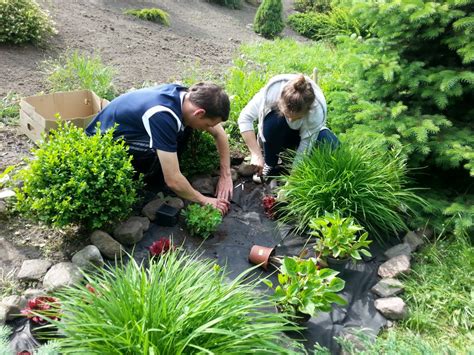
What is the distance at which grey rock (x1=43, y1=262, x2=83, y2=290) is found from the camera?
2520 mm

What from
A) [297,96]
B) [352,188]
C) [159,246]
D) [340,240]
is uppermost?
[297,96]

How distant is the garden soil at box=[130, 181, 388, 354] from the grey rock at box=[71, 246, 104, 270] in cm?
29

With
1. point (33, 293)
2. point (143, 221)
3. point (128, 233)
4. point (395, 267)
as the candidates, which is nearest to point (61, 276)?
point (33, 293)

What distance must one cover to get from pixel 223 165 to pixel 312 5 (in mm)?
9929

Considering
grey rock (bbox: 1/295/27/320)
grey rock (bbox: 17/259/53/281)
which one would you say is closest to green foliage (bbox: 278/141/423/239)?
grey rock (bbox: 17/259/53/281)

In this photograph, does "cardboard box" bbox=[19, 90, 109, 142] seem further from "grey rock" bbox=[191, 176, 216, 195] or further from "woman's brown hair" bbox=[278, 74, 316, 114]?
"woman's brown hair" bbox=[278, 74, 316, 114]

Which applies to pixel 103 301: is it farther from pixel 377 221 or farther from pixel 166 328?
pixel 377 221

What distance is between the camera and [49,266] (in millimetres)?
2703

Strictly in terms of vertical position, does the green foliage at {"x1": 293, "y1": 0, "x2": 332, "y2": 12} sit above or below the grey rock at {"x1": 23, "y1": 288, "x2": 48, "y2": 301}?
above

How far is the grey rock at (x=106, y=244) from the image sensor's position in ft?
9.40

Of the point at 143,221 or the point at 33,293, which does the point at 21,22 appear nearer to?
the point at 143,221

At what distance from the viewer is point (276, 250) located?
10.5ft

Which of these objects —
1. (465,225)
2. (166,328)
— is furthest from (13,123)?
(465,225)

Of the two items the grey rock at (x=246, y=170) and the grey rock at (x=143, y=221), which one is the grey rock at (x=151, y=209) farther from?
the grey rock at (x=246, y=170)
